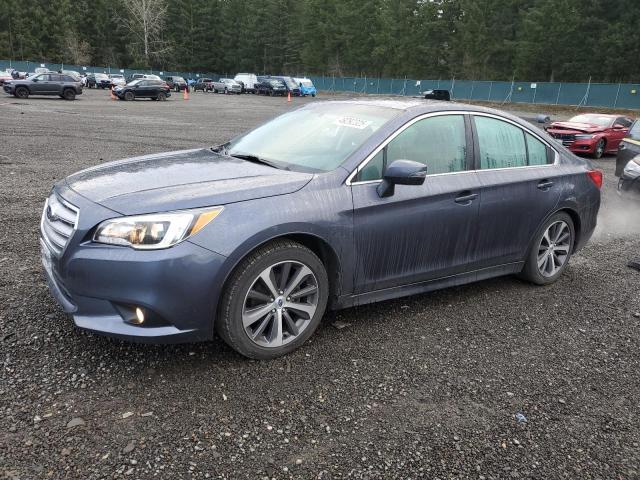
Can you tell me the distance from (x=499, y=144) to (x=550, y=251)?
1.19 meters

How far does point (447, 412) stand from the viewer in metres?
3.09

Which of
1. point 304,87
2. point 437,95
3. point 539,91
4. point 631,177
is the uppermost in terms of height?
point 539,91

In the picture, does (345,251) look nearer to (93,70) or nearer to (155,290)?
(155,290)

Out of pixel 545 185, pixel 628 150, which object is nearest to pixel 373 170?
pixel 545 185

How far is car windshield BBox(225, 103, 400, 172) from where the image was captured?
389cm

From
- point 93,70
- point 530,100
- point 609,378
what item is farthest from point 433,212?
point 93,70

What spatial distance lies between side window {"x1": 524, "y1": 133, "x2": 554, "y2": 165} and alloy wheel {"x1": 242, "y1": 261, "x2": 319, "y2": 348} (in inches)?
102

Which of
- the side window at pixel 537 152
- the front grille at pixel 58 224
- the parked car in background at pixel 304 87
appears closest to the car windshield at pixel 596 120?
the side window at pixel 537 152

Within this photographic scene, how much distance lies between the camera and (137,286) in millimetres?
2939

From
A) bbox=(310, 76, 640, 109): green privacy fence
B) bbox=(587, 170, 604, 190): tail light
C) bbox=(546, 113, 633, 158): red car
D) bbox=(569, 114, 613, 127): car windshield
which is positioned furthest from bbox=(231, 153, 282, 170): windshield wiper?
bbox=(310, 76, 640, 109): green privacy fence

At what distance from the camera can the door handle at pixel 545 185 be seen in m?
4.79

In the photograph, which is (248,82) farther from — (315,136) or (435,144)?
(435,144)

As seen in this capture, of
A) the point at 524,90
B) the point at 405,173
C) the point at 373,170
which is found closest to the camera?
the point at 405,173

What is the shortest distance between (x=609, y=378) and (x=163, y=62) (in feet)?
319
